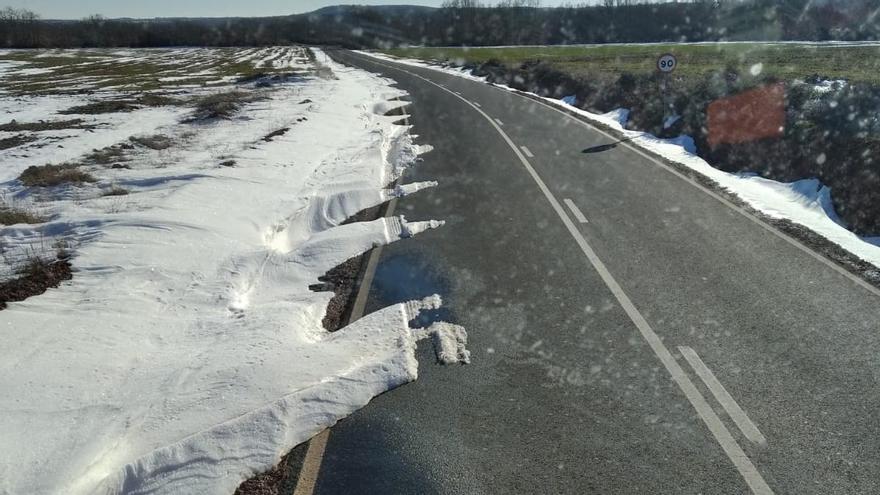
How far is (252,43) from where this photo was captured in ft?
372

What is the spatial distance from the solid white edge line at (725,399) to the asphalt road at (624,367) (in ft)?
0.07

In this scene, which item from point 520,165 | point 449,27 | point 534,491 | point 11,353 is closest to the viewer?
point 534,491

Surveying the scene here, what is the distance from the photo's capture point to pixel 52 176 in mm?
12523

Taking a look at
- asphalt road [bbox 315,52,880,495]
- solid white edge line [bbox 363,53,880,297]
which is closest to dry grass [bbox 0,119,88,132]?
asphalt road [bbox 315,52,880,495]

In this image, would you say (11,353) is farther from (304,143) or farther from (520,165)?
(304,143)

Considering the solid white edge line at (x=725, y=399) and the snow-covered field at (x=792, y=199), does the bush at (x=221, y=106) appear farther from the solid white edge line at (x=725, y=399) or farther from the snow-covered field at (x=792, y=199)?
the solid white edge line at (x=725, y=399)

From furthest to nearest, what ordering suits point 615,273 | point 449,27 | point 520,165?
point 449,27 → point 520,165 → point 615,273

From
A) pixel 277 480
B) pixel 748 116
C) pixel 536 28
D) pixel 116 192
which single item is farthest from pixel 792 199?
pixel 536 28

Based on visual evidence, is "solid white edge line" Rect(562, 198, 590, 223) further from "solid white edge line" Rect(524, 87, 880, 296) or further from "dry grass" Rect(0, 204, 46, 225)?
"dry grass" Rect(0, 204, 46, 225)

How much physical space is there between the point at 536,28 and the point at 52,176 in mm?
133617

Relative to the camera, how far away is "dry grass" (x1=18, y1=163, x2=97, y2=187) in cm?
1221

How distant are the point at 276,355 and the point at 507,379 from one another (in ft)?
7.49

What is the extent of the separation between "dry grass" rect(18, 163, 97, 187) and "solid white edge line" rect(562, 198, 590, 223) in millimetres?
10017

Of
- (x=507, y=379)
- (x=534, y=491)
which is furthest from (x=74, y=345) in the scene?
(x=534, y=491)
